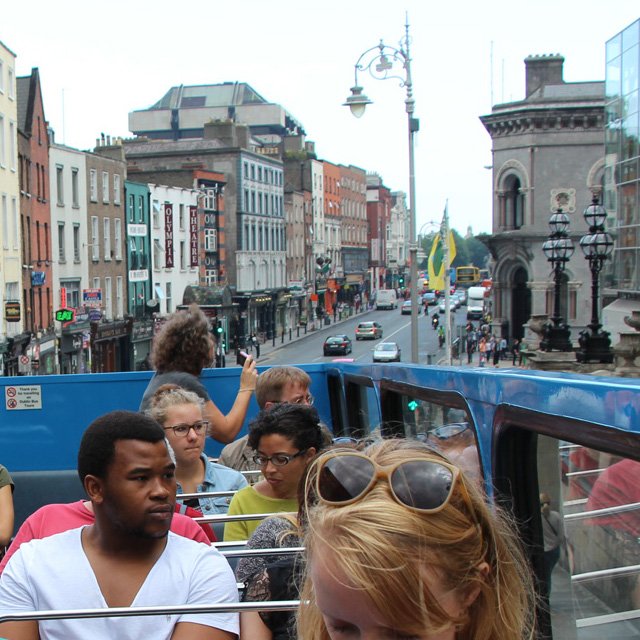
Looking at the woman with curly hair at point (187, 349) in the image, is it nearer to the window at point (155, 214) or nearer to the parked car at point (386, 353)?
the parked car at point (386, 353)

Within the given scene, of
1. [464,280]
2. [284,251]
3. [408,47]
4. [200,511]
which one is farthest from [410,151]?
[464,280]

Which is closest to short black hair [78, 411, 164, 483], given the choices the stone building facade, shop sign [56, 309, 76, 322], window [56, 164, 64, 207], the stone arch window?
shop sign [56, 309, 76, 322]

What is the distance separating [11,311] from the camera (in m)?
38.0

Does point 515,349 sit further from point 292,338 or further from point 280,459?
point 280,459

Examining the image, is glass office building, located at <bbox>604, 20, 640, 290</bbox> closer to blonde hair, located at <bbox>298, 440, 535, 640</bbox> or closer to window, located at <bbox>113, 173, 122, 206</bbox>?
window, located at <bbox>113, 173, 122, 206</bbox>

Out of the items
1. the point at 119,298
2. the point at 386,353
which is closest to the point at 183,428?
the point at 386,353

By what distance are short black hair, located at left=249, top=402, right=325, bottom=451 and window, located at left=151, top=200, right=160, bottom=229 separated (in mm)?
55781

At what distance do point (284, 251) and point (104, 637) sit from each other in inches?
3445

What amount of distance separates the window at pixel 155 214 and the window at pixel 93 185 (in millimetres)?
7387

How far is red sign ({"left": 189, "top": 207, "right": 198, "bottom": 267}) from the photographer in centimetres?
6475

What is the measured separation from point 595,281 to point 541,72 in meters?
43.4

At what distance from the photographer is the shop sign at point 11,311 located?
37.9m

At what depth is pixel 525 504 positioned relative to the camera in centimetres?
344

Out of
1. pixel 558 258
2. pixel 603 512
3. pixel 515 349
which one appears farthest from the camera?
pixel 515 349
